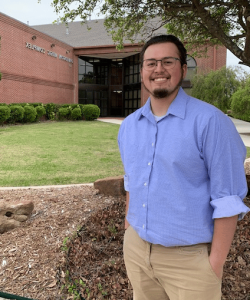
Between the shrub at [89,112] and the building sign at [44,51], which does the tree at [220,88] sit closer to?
the shrub at [89,112]

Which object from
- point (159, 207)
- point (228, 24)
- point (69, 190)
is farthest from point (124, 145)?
point (228, 24)

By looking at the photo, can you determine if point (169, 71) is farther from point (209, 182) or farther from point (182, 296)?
point (182, 296)

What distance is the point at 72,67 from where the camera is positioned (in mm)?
31562

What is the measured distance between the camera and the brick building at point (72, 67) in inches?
919

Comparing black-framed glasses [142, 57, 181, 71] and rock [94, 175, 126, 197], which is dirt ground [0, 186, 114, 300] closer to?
rock [94, 175, 126, 197]

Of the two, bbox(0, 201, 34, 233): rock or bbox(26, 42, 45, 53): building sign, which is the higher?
bbox(26, 42, 45, 53): building sign

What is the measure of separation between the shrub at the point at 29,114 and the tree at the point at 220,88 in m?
12.4

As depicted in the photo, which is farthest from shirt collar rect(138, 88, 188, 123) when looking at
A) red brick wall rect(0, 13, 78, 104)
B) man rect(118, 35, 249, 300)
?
red brick wall rect(0, 13, 78, 104)

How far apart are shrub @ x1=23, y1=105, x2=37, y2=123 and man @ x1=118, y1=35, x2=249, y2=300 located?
21.5 metres

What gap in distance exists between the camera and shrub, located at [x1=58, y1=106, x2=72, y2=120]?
25.6 m

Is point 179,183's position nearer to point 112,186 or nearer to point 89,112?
point 112,186

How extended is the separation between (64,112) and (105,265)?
75.8 ft

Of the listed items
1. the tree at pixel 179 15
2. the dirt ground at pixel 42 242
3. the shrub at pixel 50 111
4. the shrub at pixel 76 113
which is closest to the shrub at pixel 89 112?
the shrub at pixel 76 113

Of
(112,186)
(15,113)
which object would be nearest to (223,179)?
(112,186)
